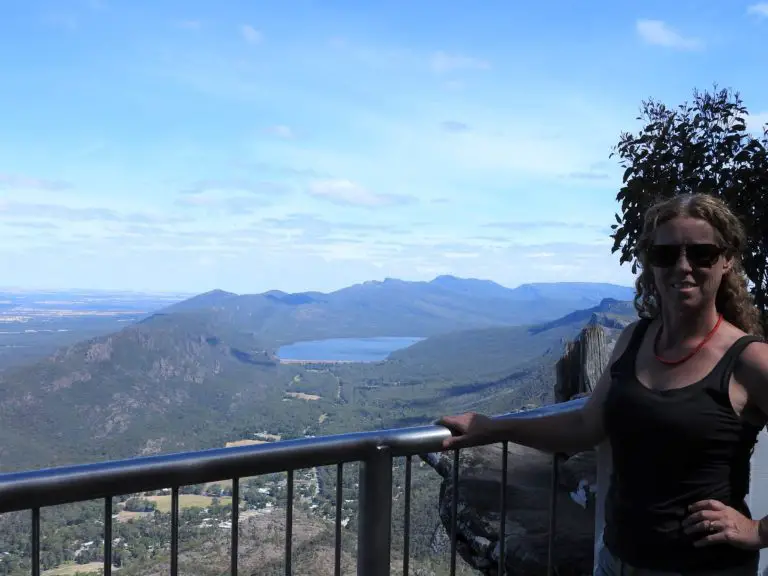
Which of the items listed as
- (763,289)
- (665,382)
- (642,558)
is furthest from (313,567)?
(763,289)

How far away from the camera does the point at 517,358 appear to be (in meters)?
106

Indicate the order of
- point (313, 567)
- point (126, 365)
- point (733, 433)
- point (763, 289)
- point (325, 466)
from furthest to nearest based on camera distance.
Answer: point (126, 365)
point (763, 289)
point (313, 567)
point (325, 466)
point (733, 433)

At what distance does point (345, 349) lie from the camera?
520ft

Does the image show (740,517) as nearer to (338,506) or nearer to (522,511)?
(338,506)

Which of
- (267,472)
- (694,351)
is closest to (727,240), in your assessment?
(694,351)

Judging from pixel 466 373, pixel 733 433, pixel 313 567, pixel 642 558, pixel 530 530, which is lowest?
pixel 466 373

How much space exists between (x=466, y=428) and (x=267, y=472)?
705mm

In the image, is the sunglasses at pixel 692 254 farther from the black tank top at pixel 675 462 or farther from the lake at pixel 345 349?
the lake at pixel 345 349

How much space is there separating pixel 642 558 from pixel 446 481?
11.0 feet

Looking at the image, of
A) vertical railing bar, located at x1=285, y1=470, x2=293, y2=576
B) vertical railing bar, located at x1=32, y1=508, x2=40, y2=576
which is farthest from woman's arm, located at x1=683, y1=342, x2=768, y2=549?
vertical railing bar, located at x1=32, y1=508, x2=40, y2=576

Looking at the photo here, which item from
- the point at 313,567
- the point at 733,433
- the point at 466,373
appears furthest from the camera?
the point at 466,373

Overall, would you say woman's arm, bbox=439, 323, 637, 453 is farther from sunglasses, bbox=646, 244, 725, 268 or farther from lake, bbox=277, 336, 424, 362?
lake, bbox=277, 336, 424, 362

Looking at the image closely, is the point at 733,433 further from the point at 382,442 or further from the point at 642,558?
the point at 382,442

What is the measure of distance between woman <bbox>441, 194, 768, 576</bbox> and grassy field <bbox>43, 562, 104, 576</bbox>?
1.47 meters
